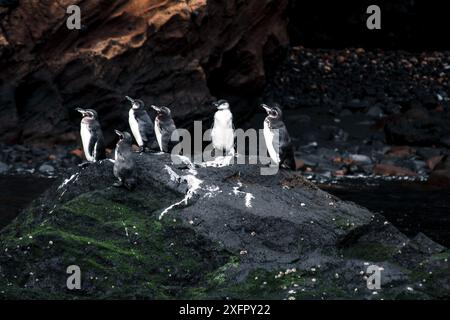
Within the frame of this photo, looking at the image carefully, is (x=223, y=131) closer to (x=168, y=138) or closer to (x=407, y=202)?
(x=168, y=138)

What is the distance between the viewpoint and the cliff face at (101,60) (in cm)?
2842

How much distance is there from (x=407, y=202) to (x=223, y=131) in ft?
25.4

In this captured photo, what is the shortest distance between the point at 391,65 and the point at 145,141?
28.5 m

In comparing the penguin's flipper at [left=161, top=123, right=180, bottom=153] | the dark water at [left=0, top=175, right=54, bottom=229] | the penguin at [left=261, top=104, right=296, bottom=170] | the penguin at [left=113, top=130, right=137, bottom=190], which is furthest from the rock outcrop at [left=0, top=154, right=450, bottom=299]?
the dark water at [left=0, top=175, right=54, bottom=229]

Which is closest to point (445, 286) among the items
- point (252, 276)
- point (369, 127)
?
point (252, 276)

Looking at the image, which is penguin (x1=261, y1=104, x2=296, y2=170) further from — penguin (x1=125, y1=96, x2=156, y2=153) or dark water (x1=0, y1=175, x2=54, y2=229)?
dark water (x1=0, y1=175, x2=54, y2=229)

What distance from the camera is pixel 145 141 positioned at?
51.2 ft

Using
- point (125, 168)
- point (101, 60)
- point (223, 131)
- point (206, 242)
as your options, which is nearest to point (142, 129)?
point (223, 131)

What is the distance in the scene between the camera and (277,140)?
15.4 m

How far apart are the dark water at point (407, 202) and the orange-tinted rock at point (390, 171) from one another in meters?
1.30

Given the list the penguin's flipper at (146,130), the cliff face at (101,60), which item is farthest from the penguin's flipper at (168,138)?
the cliff face at (101,60)

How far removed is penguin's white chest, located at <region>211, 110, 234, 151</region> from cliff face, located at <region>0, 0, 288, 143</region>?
42.4ft

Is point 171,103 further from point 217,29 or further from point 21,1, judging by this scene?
point 21,1

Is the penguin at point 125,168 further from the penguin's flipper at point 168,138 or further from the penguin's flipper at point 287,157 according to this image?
the penguin's flipper at point 287,157
